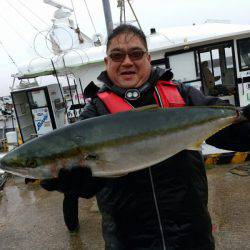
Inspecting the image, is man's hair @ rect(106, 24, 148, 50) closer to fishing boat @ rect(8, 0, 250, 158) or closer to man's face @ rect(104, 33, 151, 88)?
man's face @ rect(104, 33, 151, 88)

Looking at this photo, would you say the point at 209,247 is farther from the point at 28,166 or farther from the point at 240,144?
the point at 28,166

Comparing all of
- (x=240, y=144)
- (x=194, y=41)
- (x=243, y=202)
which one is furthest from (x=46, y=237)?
(x=194, y=41)

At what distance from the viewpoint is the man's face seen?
2.43 m

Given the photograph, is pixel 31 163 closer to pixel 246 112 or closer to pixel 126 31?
pixel 126 31

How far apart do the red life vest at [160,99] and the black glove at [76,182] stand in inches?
19.8

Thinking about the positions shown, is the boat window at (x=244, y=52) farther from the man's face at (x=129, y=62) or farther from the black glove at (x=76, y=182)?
the black glove at (x=76, y=182)

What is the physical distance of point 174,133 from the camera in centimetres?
222

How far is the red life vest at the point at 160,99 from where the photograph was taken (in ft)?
7.98

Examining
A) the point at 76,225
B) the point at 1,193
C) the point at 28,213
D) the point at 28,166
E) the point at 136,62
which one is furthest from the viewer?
the point at 1,193

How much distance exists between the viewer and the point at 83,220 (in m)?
6.32

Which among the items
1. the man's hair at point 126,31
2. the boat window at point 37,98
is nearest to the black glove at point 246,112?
the man's hair at point 126,31

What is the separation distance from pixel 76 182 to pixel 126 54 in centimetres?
88

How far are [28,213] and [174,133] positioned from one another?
5791 mm

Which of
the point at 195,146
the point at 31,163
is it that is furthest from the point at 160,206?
the point at 31,163
